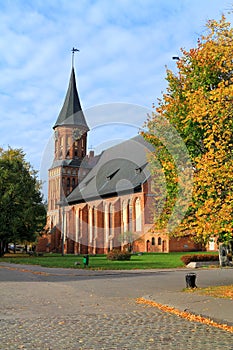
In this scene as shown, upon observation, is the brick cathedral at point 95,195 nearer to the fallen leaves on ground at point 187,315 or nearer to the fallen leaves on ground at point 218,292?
the fallen leaves on ground at point 218,292

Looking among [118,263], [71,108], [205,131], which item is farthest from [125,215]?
[205,131]

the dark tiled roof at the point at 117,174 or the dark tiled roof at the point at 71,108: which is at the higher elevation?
the dark tiled roof at the point at 71,108

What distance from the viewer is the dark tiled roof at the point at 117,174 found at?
197 ft

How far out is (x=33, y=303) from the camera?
43.2ft

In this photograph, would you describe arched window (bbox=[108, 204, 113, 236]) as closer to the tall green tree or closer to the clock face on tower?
the tall green tree

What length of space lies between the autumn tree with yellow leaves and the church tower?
64.2m

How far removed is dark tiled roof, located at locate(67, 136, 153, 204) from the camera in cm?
6009

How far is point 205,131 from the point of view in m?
17.1

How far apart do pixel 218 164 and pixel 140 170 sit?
45954mm

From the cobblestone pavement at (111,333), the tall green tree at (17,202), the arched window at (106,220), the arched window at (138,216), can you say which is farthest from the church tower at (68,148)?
the cobblestone pavement at (111,333)

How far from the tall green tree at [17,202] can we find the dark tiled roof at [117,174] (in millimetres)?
13053

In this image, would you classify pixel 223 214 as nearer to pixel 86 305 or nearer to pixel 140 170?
pixel 86 305

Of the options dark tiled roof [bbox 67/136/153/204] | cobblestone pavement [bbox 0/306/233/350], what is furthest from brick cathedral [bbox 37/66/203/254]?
cobblestone pavement [bbox 0/306/233/350]

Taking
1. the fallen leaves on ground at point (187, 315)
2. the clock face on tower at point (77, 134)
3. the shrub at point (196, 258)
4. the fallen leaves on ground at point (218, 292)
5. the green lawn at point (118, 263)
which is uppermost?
the clock face on tower at point (77, 134)
